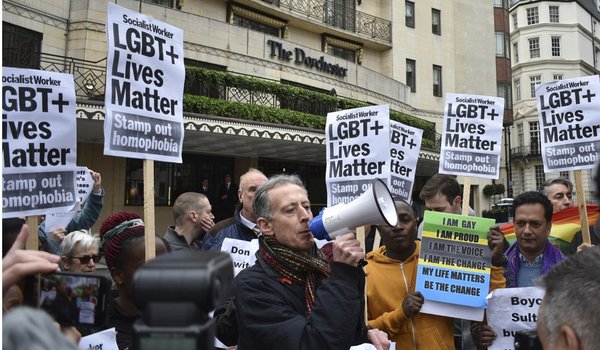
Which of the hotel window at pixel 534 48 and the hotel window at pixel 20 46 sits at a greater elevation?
the hotel window at pixel 534 48

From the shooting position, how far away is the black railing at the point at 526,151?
55.5 metres

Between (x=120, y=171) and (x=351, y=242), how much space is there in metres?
16.3

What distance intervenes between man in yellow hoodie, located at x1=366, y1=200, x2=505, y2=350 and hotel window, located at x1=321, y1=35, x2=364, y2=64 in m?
23.5

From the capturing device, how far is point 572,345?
1547 millimetres

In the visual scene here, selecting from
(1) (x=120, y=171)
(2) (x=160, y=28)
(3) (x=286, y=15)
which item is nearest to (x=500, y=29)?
(3) (x=286, y=15)

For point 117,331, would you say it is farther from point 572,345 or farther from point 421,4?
point 421,4

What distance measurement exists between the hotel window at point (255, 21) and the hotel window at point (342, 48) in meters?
2.94

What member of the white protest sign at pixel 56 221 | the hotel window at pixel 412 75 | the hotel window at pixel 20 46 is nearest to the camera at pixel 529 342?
the white protest sign at pixel 56 221

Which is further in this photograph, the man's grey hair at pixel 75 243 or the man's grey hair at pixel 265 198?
the man's grey hair at pixel 75 243

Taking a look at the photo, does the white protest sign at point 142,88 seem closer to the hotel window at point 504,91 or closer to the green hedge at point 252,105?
the green hedge at point 252,105

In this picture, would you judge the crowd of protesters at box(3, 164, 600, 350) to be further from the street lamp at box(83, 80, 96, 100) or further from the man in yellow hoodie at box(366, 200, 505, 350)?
the street lamp at box(83, 80, 96, 100)

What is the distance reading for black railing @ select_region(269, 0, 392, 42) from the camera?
980 inches

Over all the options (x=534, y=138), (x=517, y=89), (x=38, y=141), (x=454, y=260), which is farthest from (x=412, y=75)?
(x=517, y=89)

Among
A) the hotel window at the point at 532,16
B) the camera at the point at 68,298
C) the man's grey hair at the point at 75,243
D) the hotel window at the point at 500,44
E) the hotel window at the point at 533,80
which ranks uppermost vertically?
the hotel window at the point at 532,16
